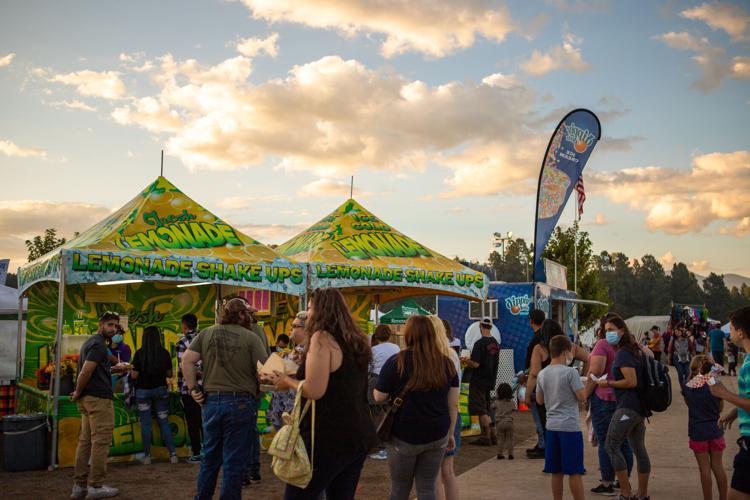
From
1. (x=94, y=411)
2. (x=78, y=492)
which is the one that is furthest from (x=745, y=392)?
(x=78, y=492)

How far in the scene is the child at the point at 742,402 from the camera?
4.21 metres

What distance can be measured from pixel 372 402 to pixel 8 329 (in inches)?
560

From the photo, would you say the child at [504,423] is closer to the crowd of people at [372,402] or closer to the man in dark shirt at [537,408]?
the crowd of people at [372,402]

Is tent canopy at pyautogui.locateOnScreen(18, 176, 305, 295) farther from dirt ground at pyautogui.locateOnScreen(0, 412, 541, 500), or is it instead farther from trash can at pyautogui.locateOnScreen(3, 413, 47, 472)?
dirt ground at pyautogui.locateOnScreen(0, 412, 541, 500)

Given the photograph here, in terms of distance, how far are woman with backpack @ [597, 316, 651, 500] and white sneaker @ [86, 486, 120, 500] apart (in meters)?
4.88

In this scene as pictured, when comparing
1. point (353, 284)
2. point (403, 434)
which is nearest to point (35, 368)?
point (353, 284)

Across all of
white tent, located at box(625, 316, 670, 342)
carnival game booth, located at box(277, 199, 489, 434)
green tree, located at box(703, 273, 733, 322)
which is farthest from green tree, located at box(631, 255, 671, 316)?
carnival game booth, located at box(277, 199, 489, 434)

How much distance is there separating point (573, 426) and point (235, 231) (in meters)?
6.33

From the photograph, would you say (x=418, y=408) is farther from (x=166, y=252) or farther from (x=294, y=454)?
(x=166, y=252)

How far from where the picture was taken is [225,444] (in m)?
5.40

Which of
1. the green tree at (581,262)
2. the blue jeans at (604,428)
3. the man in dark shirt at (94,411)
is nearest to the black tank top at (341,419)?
the blue jeans at (604,428)

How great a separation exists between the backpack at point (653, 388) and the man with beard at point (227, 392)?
11.1 ft

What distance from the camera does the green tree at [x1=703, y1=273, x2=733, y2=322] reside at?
100m

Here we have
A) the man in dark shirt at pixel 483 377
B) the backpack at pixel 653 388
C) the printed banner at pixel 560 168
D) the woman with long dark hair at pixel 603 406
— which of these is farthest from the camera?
the printed banner at pixel 560 168
